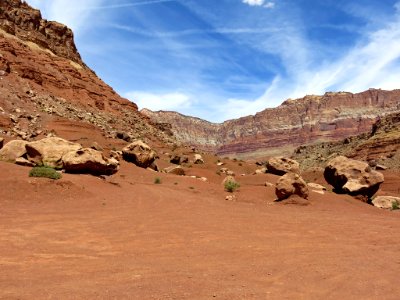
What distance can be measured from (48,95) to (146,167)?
24599 mm

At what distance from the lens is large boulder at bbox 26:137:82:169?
21867mm

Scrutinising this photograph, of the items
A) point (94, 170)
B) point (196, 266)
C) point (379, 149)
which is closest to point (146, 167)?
point (94, 170)

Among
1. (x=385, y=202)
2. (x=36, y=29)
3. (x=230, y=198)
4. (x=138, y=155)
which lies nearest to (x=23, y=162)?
(x=230, y=198)

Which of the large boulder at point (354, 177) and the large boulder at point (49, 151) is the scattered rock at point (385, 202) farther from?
the large boulder at point (49, 151)

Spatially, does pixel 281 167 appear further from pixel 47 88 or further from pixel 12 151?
pixel 47 88

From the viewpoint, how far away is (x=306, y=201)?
20.4m

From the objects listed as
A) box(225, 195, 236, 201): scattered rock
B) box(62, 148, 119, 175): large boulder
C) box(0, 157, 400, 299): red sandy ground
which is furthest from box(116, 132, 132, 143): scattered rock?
box(0, 157, 400, 299): red sandy ground

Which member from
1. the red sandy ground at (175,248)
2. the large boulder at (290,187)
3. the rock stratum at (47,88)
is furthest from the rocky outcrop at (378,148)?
the red sandy ground at (175,248)

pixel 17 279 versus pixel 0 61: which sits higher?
pixel 0 61

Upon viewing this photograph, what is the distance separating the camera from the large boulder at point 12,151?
72.7 feet

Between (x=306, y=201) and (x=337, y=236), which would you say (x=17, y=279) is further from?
(x=306, y=201)

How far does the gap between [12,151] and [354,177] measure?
2179cm

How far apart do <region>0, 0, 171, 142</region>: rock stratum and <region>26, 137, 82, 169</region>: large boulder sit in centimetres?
1340

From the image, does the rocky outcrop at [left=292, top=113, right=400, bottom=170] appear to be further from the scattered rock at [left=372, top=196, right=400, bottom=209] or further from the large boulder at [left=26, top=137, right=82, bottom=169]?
the large boulder at [left=26, top=137, right=82, bottom=169]
